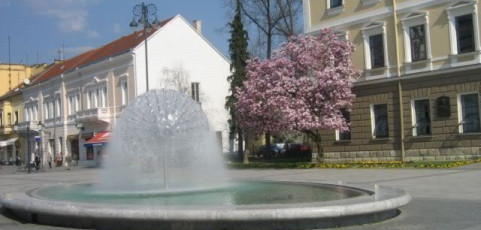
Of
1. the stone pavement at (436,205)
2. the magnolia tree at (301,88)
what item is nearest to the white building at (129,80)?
the magnolia tree at (301,88)

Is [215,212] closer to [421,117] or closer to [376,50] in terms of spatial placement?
[421,117]

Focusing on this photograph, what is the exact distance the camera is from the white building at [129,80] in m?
50.4

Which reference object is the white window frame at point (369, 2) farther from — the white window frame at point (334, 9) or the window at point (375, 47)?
the white window frame at point (334, 9)

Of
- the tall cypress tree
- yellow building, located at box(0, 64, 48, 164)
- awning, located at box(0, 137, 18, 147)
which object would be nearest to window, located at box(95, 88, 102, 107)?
the tall cypress tree

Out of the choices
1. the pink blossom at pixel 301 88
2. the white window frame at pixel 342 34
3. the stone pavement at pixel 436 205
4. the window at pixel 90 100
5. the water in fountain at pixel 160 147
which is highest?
the white window frame at pixel 342 34

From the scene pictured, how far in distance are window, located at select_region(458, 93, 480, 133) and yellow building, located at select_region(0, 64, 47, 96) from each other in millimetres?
64227

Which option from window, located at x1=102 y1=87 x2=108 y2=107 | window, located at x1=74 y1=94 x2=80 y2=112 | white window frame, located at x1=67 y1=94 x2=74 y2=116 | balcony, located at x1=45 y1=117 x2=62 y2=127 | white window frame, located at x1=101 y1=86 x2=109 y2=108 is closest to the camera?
white window frame, located at x1=101 y1=86 x2=109 y2=108

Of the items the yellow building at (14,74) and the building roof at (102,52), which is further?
the yellow building at (14,74)

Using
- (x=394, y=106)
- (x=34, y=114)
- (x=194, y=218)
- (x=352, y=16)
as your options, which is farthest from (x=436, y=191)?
(x=34, y=114)

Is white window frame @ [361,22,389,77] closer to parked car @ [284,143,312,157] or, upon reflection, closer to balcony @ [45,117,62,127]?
parked car @ [284,143,312,157]

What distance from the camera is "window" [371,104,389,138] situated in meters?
31.9

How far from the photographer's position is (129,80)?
49.8 meters

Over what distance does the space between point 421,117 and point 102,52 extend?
122 ft

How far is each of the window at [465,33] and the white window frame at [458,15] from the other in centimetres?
15
